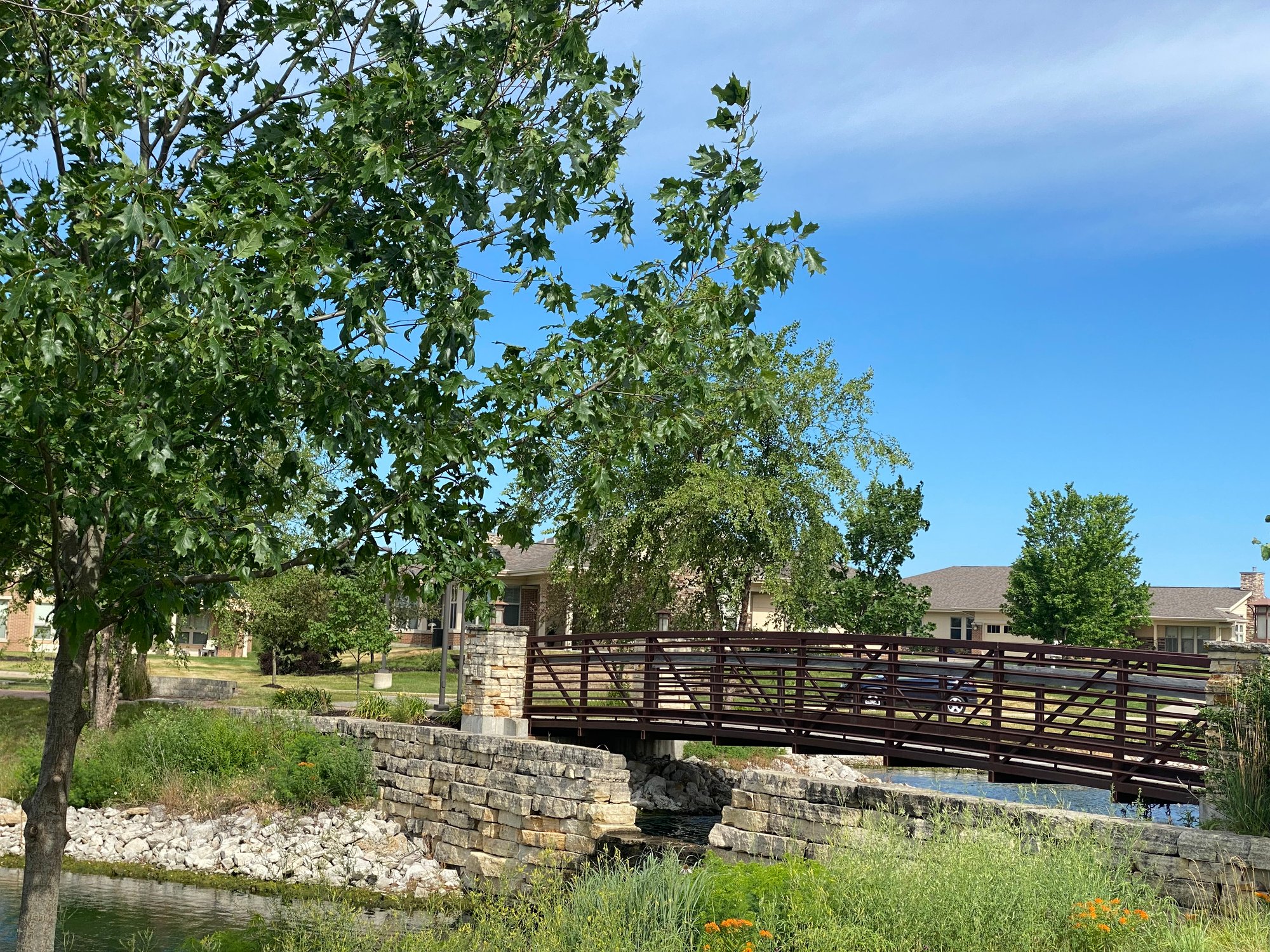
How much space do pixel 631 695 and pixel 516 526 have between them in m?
13.9

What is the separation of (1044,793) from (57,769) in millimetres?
14054

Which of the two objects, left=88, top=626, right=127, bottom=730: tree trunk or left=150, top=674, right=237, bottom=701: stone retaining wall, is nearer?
left=88, top=626, right=127, bottom=730: tree trunk

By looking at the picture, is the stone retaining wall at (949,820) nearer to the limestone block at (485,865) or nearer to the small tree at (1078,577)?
the limestone block at (485,865)

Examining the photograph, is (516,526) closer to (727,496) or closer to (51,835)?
(51,835)

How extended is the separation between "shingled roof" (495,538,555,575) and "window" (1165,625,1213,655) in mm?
29150

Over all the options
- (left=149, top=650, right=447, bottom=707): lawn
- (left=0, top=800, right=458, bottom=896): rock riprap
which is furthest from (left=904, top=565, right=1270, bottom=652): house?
(left=0, top=800, right=458, bottom=896): rock riprap

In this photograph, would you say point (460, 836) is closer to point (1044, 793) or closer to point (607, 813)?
point (607, 813)

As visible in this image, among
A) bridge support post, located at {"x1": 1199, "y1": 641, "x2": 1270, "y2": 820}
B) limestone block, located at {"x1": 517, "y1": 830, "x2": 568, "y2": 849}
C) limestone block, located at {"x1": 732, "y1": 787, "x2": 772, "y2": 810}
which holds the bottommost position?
limestone block, located at {"x1": 517, "y1": 830, "x2": 568, "y2": 849}

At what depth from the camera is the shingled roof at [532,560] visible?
42.7m

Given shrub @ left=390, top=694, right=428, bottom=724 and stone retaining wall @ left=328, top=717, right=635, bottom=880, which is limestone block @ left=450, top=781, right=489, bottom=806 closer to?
stone retaining wall @ left=328, top=717, right=635, bottom=880

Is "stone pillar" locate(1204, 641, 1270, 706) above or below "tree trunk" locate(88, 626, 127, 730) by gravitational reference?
above

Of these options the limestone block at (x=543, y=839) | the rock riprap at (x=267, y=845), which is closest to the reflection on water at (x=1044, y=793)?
the limestone block at (x=543, y=839)

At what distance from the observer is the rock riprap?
1697 cm

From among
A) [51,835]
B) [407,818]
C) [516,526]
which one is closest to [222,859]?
[407,818]
